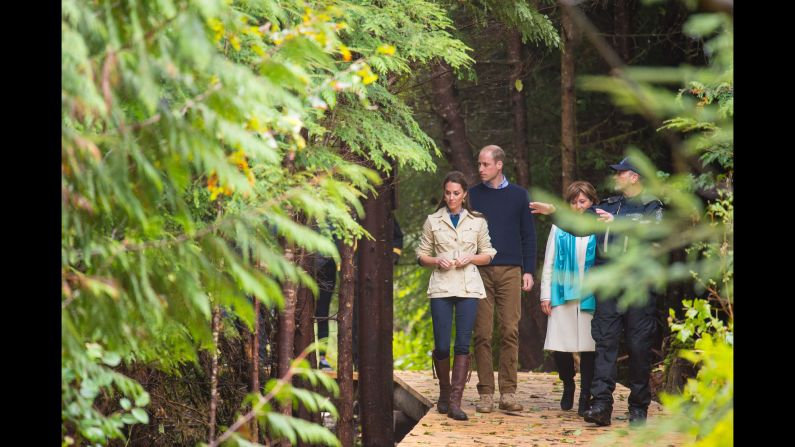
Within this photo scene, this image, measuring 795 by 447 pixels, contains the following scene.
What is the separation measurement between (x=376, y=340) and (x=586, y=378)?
2748 millimetres

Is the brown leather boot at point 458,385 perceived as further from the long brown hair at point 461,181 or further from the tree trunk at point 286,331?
the tree trunk at point 286,331

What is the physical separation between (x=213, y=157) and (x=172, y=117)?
0.19 metres

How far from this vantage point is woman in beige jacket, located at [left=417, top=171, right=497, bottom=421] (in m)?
8.21

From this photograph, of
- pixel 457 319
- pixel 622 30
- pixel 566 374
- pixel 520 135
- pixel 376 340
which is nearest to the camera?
pixel 457 319

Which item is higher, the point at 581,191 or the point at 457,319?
the point at 581,191

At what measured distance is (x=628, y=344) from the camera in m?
7.57

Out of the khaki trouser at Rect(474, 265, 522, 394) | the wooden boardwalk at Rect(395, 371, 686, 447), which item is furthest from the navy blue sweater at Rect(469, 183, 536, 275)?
the wooden boardwalk at Rect(395, 371, 686, 447)

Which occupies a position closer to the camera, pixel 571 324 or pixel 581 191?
pixel 581 191

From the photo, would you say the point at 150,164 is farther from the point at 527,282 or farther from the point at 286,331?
the point at 527,282

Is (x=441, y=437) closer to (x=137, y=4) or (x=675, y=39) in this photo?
(x=137, y=4)

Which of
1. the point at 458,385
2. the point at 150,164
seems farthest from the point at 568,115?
the point at 150,164
